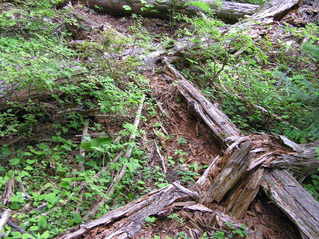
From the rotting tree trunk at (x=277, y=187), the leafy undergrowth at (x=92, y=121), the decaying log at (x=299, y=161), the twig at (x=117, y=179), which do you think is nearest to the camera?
the rotting tree trunk at (x=277, y=187)

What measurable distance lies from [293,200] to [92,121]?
2865 mm

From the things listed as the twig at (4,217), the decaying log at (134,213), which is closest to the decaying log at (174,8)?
the decaying log at (134,213)

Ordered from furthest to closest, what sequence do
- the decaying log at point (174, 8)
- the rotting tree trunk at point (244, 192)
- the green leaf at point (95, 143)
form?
1. the decaying log at point (174, 8)
2. the green leaf at point (95, 143)
3. the rotting tree trunk at point (244, 192)

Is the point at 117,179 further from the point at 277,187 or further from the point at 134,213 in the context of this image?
the point at 277,187

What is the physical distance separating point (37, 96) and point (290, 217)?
3.43 meters

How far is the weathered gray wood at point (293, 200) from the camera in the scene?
266 cm

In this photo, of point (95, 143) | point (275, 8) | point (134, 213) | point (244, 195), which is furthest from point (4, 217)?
point (275, 8)

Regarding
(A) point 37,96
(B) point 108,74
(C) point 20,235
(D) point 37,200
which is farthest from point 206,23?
(C) point 20,235

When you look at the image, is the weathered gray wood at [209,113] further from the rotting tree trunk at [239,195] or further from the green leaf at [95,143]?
the green leaf at [95,143]

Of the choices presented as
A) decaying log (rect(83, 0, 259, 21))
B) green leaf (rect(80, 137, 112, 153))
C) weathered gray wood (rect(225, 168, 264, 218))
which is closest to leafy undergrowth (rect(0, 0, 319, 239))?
green leaf (rect(80, 137, 112, 153))

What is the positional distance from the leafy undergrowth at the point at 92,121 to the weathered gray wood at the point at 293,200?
1.64ft

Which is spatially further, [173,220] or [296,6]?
[296,6]

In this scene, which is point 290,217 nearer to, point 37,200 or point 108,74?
point 37,200

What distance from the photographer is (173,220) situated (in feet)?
9.27
